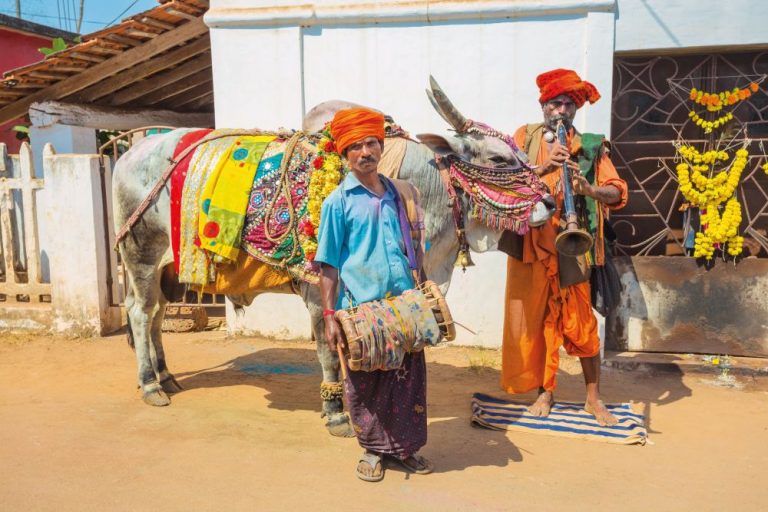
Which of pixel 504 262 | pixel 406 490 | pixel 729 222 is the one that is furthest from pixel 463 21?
pixel 406 490

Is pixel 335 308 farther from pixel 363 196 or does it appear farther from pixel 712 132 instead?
pixel 712 132

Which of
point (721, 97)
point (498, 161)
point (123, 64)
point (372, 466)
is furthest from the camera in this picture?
point (123, 64)

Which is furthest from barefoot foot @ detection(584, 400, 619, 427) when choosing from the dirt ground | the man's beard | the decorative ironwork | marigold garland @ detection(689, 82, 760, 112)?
marigold garland @ detection(689, 82, 760, 112)

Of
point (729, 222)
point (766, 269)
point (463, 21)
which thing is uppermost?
point (463, 21)

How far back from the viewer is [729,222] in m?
5.55

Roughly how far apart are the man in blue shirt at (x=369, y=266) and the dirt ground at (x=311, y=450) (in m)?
0.31

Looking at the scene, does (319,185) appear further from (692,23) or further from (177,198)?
(692,23)

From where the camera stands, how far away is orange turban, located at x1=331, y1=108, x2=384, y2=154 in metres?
3.27

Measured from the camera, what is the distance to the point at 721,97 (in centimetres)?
559

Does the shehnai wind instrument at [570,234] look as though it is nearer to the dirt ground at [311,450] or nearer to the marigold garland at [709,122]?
the dirt ground at [311,450]

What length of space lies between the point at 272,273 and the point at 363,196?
1.22 meters

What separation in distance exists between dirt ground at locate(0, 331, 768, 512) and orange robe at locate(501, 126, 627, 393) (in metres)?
0.46

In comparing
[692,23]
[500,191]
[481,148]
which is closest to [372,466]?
[500,191]

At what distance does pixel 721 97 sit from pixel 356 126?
3.80 metres
